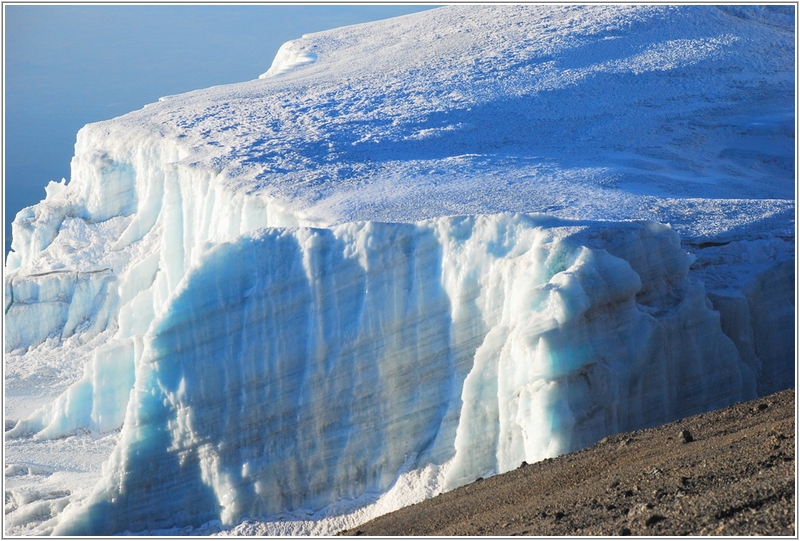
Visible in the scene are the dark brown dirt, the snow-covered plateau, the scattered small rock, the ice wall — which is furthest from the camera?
the snow-covered plateau

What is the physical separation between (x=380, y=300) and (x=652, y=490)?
4.87 m

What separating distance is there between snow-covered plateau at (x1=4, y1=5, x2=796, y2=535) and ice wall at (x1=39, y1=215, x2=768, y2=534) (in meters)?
0.03

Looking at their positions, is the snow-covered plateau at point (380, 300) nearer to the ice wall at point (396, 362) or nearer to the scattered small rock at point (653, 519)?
the ice wall at point (396, 362)

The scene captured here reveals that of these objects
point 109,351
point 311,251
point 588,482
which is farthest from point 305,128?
point 588,482

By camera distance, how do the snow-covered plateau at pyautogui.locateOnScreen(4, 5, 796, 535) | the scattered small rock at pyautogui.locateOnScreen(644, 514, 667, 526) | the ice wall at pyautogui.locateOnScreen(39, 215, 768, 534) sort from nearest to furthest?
the scattered small rock at pyautogui.locateOnScreen(644, 514, 667, 526) → the ice wall at pyautogui.locateOnScreen(39, 215, 768, 534) → the snow-covered plateau at pyautogui.locateOnScreen(4, 5, 796, 535)

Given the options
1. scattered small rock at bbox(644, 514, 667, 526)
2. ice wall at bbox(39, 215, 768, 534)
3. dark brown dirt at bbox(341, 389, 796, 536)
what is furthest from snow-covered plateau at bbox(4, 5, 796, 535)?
scattered small rock at bbox(644, 514, 667, 526)

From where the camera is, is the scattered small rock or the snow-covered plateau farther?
the snow-covered plateau

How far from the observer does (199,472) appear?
1296 centimetres

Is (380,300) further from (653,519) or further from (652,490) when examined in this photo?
(653,519)

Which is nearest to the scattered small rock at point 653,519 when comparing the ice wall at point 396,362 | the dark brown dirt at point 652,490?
the dark brown dirt at point 652,490

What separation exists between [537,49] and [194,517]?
12.9m

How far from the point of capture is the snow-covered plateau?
38.0 feet

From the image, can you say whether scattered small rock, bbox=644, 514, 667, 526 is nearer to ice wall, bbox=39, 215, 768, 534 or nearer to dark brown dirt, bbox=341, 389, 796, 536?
dark brown dirt, bbox=341, 389, 796, 536

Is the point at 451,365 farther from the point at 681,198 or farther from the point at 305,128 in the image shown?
the point at 305,128
